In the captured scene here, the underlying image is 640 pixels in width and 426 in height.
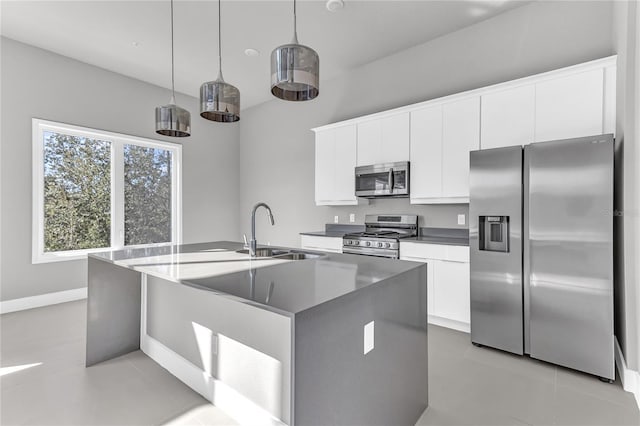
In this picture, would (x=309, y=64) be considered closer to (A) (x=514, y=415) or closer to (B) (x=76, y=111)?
(A) (x=514, y=415)

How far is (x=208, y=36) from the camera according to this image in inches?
144

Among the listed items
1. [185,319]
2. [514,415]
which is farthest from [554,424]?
[185,319]

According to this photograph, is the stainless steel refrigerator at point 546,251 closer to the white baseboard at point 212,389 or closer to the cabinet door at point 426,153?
the cabinet door at point 426,153

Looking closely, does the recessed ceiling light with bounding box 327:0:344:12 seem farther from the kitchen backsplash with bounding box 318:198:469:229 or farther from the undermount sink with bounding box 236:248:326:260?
the undermount sink with bounding box 236:248:326:260

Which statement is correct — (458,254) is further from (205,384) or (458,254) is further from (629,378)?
(205,384)

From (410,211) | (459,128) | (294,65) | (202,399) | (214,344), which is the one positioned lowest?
(202,399)

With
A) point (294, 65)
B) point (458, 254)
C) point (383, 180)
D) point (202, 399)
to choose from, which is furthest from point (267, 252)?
point (383, 180)

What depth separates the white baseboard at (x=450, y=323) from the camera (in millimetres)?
3109

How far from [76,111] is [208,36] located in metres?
2.10

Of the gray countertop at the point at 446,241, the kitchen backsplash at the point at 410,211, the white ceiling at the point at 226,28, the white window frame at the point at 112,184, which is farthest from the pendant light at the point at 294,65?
the kitchen backsplash at the point at 410,211

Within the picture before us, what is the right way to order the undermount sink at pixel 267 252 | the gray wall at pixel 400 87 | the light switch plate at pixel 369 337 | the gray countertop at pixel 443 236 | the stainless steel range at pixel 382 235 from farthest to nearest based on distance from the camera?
the stainless steel range at pixel 382 235 → the gray countertop at pixel 443 236 → the gray wall at pixel 400 87 → the undermount sink at pixel 267 252 → the light switch plate at pixel 369 337

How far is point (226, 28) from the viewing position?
3504 mm

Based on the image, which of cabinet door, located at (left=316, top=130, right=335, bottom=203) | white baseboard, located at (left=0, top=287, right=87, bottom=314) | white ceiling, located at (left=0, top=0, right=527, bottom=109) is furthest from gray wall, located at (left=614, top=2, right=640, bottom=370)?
white baseboard, located at (left=0, top=287, right=87, bottom=314)

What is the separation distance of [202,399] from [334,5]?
344 centimetres
